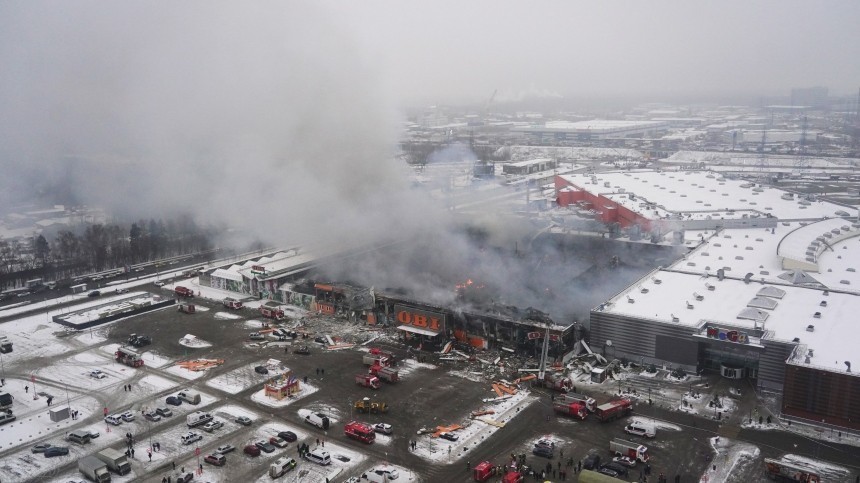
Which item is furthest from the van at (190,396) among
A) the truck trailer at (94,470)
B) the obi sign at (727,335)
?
the obi sign at (727,335)

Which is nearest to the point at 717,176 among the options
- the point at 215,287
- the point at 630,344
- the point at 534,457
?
the point at 630,344

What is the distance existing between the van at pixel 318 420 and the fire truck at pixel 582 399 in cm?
561

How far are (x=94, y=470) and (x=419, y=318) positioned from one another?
10251mm

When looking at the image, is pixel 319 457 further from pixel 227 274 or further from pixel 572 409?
pixel 227 274

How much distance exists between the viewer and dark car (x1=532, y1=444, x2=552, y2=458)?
13.6 m

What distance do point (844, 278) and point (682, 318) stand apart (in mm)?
8059

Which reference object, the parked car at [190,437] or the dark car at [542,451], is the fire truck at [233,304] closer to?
the parked car at [190,437]

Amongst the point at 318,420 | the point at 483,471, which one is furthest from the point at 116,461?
the point at 483,471

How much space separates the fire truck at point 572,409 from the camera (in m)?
15.3

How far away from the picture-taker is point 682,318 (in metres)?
18.7

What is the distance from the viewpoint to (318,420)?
15.2 meters

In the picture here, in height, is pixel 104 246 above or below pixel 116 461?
above

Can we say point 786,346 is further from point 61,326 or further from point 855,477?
point 61,326

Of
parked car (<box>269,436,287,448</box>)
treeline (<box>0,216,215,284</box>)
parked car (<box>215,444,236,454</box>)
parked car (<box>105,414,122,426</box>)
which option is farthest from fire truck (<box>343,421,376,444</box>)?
treeline (<box>0,216,215,284</box>)
